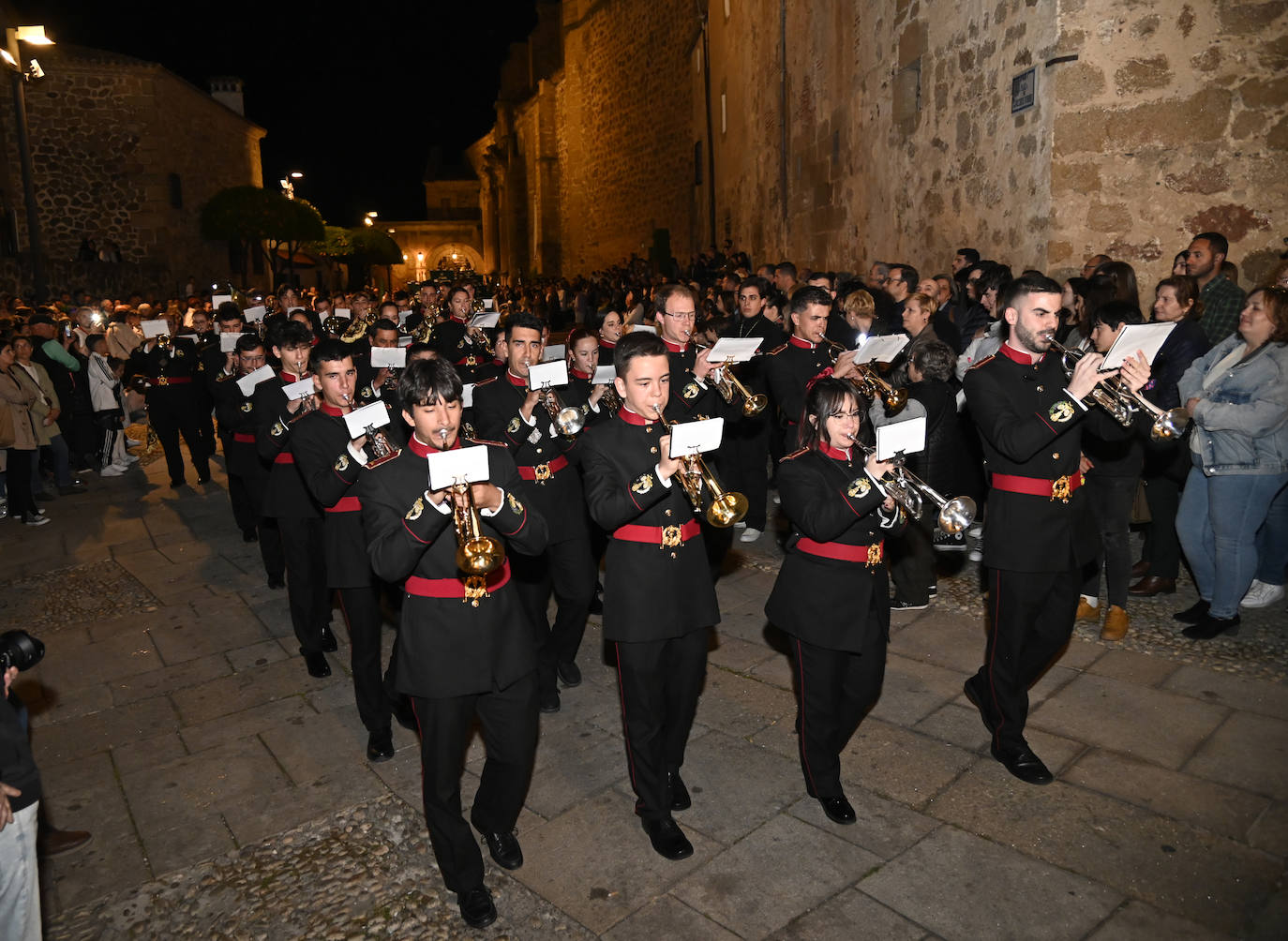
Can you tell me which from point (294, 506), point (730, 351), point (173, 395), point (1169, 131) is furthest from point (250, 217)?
point (730, 351)

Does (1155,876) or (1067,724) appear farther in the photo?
(1067,724)

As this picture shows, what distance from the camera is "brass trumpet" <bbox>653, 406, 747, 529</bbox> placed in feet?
11.4

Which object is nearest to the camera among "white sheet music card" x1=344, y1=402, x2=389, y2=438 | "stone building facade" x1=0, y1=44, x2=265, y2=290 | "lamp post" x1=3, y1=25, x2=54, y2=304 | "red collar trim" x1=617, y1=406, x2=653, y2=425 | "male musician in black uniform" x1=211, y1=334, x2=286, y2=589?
"red collar trim" x1=617, y1=406, x2=653, y2=425

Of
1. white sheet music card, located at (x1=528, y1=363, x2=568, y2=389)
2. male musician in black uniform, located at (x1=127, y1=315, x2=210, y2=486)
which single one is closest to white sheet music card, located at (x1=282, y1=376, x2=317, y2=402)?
white sheet music card, located at (x1=528, y1=363, x2=568, y2=389)

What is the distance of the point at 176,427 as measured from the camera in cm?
1078

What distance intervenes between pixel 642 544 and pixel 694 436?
656 millimetres

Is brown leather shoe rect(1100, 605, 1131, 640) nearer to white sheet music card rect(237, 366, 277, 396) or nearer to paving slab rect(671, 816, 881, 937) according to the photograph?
paving slab rect(671, 816, 881, 937)

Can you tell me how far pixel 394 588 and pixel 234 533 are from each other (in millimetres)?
3657

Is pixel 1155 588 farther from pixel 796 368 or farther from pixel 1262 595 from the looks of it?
pixel 796 368

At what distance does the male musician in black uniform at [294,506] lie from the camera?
5.49 metres

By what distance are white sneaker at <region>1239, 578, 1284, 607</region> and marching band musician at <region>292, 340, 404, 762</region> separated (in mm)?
5475

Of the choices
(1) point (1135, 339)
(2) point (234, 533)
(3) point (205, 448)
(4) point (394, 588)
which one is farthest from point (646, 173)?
(1) point (1135, 339)

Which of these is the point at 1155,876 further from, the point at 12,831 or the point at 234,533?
the point at 234,533

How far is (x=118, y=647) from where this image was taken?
6.39 metres
